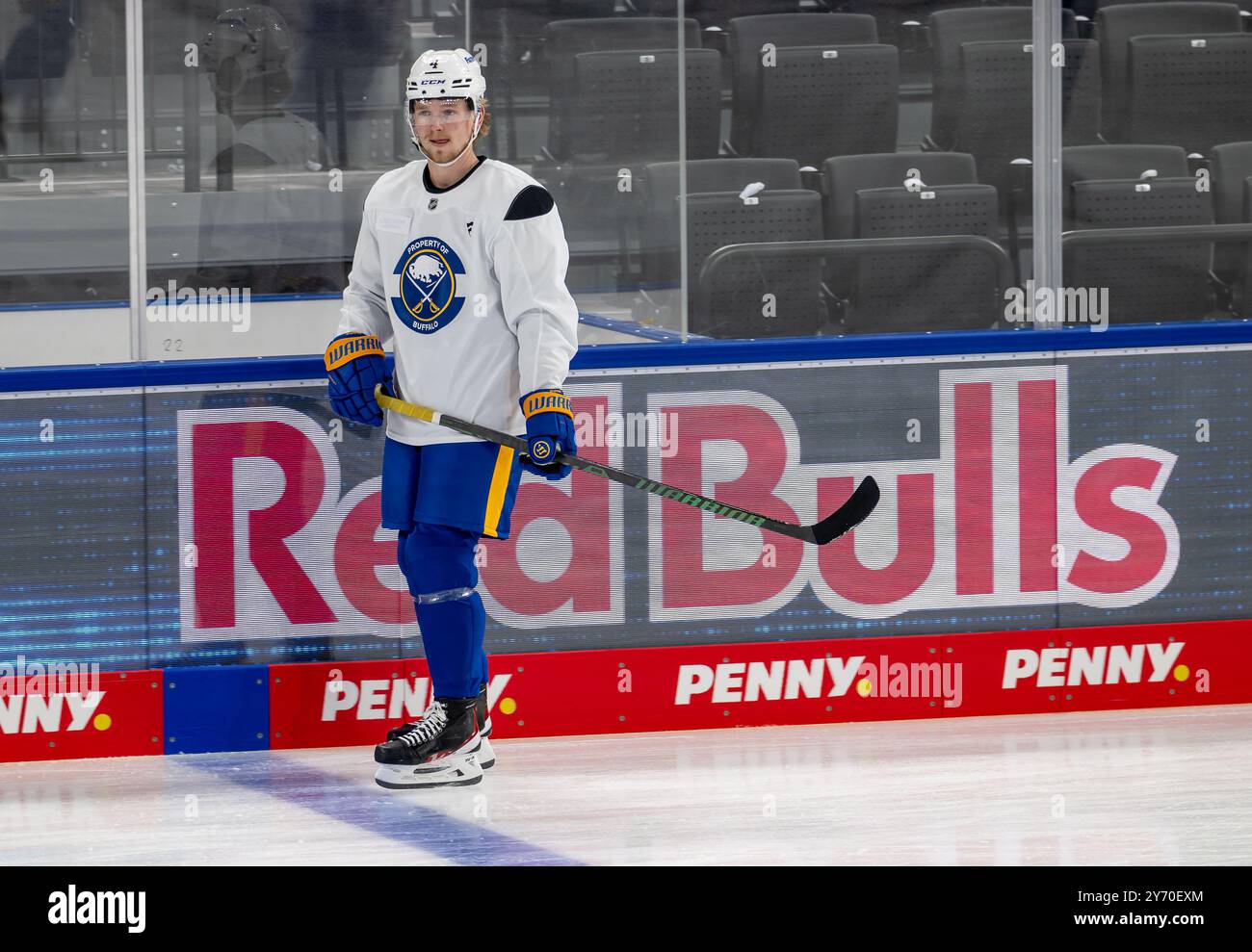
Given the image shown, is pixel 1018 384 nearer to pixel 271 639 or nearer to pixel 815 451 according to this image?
pixel 815 451

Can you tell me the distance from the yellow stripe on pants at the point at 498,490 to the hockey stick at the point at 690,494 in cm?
6

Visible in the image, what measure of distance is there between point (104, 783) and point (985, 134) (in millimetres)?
2678

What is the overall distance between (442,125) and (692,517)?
1154mm

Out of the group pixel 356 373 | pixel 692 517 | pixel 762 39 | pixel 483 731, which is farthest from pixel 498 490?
pixel 762 39

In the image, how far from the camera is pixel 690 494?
14.3 feet

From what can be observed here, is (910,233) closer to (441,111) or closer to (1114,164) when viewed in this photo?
(1114,164)

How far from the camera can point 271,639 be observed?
4.54 meters

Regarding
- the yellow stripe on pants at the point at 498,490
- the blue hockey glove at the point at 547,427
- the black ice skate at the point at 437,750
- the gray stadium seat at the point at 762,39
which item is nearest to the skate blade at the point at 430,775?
the black ice skate at the point at 437,750

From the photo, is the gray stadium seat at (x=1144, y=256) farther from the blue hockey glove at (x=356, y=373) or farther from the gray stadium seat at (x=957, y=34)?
the blue hockey glove at (x=356, y=373)

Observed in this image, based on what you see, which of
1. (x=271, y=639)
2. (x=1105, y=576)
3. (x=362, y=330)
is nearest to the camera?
(x=362, y=330)

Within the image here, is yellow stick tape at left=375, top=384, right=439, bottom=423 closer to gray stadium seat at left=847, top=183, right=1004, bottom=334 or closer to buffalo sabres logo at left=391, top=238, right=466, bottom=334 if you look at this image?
buffalo sabres logo at left=391, top=238, right=466, bottom=334

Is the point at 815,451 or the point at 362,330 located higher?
the point at 362,330
